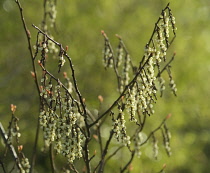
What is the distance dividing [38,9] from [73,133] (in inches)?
376

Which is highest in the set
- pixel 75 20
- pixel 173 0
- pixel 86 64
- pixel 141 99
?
pixel 173 0

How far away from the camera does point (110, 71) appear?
12.0 m

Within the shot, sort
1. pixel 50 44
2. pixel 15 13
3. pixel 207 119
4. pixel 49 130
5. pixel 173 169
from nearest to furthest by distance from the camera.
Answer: pixel 49 130
pixel 50 44
pixel 173 169
pixel 15 13
pixel 207 119

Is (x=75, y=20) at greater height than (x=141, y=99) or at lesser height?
greater

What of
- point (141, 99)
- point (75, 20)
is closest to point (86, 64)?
point (75, 20)

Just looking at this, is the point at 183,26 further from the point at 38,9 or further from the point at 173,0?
the point at 38,9

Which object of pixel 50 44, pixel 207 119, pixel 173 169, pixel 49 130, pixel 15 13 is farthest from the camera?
pixel 207 119

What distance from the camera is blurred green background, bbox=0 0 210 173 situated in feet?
36.9

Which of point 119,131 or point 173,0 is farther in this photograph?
point 173,0

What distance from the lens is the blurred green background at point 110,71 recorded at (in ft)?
36.9

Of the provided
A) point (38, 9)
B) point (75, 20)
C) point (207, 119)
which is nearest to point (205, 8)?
point (207, 119)

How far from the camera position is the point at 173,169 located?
11039 mm

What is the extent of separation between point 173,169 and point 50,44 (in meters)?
8.19

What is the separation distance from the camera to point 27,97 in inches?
435
